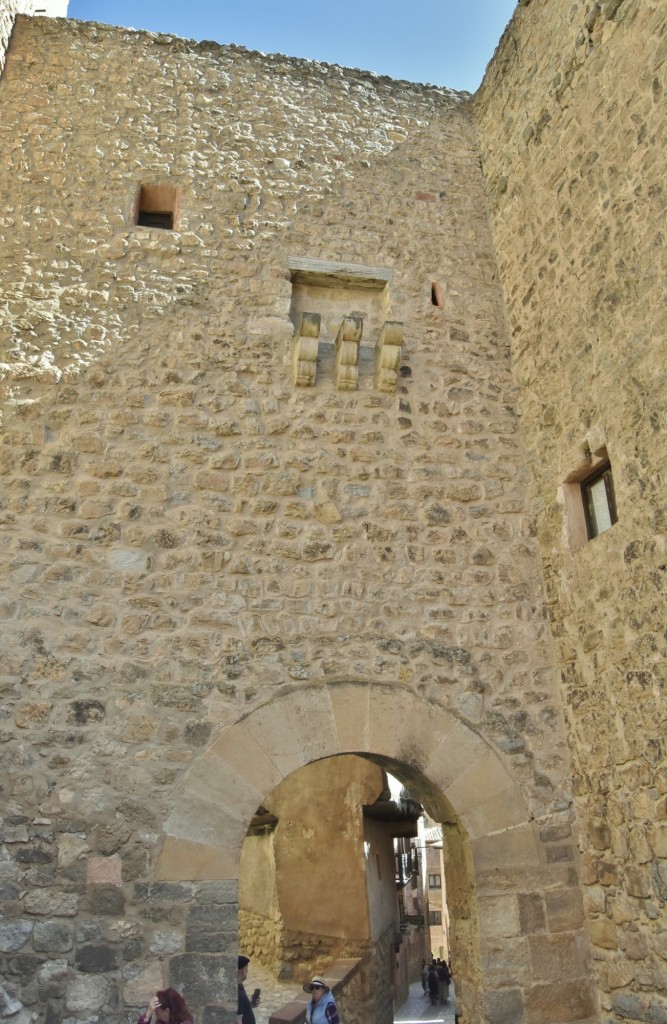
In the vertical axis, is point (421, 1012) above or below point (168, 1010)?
below

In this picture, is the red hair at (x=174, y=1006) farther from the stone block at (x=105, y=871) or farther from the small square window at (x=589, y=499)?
the small square window at (x=589, y=499)

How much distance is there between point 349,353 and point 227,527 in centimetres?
141

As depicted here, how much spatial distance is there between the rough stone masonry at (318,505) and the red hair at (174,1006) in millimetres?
434

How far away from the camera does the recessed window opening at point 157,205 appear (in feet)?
18.8

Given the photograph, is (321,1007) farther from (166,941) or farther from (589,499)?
(589,499)

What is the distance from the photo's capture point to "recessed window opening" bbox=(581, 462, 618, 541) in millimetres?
4570

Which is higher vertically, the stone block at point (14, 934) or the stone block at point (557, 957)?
the stone block at point (14, 934)

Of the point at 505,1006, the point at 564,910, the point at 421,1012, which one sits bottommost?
the point at 421,1012

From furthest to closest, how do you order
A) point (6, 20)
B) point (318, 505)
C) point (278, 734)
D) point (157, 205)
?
point (6, 20), point (157, 205), point (318, 505), point (278, 734)

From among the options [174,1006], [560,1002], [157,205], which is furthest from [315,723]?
[157,205]

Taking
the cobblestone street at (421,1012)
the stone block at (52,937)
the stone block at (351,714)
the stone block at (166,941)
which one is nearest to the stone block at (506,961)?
the stone block at (351,714)

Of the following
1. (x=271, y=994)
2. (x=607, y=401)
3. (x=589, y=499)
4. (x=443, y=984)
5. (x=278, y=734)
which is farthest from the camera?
(x=443, y=984)

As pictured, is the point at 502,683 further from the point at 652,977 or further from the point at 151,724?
the point at 151,724

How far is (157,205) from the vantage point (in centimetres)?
580
